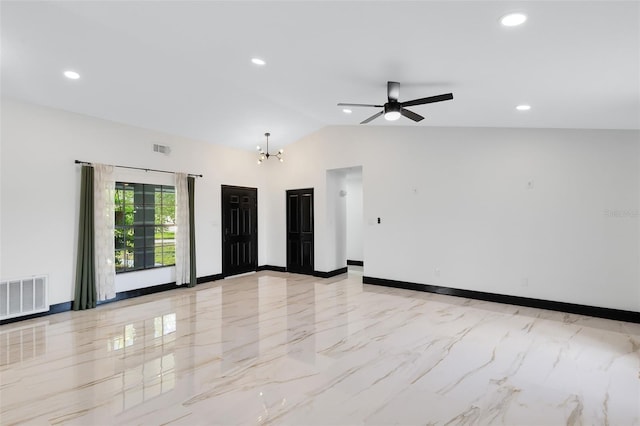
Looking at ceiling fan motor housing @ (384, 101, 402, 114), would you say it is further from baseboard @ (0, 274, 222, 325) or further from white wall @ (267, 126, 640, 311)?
baseboard @ (0, 274, 222, 325)

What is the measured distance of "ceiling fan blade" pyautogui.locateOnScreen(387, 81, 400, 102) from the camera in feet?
12.3

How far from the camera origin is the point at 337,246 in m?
8.09

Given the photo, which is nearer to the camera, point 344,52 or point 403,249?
point 344,52

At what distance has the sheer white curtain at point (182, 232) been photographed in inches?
262

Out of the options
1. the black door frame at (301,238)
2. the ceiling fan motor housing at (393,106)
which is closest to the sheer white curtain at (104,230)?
the black door frame at (301,238)

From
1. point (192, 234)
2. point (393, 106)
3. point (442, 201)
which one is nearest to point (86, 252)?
point (192, 234)

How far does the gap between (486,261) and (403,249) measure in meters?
1.48

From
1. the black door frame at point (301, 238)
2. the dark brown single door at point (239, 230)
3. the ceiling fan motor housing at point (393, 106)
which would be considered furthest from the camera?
the black door frame at point (301, 238)

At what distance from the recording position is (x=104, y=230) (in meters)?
5.55

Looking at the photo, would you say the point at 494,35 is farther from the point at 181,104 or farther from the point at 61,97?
the point at 61,97

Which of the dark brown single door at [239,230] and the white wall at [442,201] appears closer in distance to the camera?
the white wall at [442,201]

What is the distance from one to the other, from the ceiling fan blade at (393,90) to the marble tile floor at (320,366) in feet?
9.34

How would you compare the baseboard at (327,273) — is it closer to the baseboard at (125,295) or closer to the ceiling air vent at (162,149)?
the baseboard at (125,295)

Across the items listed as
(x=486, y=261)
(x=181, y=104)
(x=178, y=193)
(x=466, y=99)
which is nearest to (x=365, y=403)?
(x=466, y=99)
